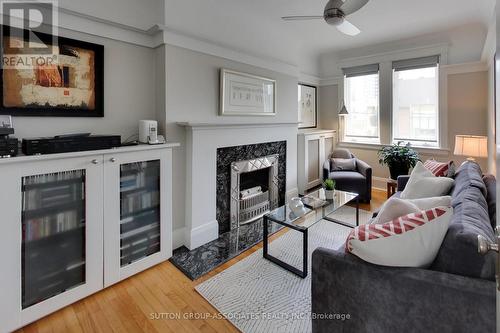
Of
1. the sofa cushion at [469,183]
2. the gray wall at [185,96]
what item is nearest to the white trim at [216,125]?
the gray wall at [185,96]

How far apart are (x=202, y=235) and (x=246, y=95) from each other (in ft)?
5.74

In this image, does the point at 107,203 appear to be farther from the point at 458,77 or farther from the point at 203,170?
the point at 458,77

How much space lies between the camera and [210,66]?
2.90 metres

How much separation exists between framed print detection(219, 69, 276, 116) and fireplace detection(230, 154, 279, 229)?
627 mm

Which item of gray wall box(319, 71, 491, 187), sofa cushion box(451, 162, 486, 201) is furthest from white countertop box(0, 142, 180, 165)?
gray wall box(319, 71, 491, 187)

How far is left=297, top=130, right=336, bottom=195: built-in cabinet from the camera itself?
452 cm

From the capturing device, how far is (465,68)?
13.0 ft

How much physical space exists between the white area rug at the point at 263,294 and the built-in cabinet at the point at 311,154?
6.05 ft

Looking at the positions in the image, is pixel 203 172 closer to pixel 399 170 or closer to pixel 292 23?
pixel 292 23

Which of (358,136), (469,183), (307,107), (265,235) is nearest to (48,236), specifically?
(265,235)

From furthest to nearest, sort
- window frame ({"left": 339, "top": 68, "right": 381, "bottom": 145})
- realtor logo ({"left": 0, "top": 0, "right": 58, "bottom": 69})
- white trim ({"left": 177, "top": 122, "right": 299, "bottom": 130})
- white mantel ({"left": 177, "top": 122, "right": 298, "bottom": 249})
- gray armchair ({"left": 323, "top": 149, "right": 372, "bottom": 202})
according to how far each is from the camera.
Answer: window frame ({"left": 339, "top": 68, "right": 381, "bottom": 145}), gray armchair ({"left": 323, "top": 149, "right": 372, "bottom": 202}), white mantel ({"left": 177, "top": 122, "right": 298, "bottom": 249}), white trim ({"left": 177, "top": 122, "right": 299, "bottom": 130}), realtor logo ({"left": 0, "top": 0, "right": 58, "bottom": 69})

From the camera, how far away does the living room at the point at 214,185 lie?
1236mm

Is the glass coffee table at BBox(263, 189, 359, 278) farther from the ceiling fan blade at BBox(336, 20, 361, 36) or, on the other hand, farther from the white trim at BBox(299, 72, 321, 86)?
the white trim at BBox(299, 72, 321, 86)

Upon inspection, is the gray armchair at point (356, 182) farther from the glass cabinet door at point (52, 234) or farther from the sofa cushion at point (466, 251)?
the glass cabinet door at point (52, 234)
